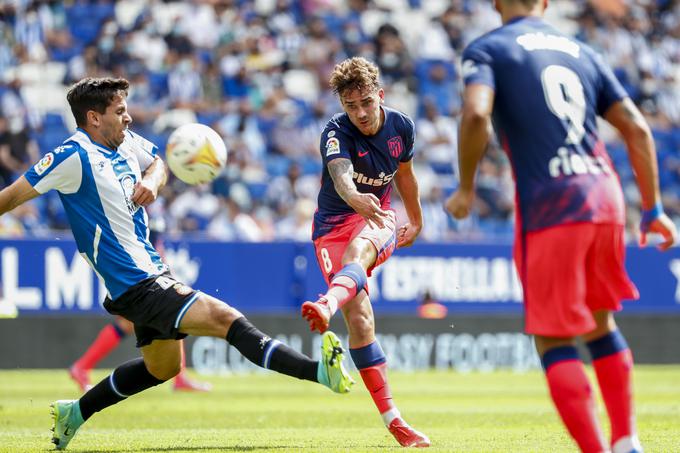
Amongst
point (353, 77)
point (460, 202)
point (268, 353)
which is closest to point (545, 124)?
point (460, 202)

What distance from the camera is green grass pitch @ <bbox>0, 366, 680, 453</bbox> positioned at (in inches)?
315

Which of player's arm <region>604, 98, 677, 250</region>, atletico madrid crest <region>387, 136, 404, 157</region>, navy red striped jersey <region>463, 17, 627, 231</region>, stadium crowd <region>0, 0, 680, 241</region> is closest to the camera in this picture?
navy red striped jersey <region>463, 17, 627, 231</region>

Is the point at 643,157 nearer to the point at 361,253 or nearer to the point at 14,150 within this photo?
the point at 361,253

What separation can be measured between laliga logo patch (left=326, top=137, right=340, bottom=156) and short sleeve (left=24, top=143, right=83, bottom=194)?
179cm

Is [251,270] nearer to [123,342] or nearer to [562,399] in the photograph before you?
[123,342]

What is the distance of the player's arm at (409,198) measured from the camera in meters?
8.58

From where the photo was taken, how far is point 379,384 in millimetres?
8055

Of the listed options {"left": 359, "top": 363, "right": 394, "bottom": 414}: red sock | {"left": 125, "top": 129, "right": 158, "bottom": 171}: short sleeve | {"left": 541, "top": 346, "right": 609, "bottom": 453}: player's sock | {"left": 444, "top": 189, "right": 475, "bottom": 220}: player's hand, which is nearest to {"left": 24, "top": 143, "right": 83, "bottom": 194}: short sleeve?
{"left": 125, "top": 129, "right": 158, "bottom": 171}: short sleeve

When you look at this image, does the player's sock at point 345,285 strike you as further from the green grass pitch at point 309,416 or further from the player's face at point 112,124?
the player's face at point 112,124

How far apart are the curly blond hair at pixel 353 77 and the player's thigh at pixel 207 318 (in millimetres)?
1786

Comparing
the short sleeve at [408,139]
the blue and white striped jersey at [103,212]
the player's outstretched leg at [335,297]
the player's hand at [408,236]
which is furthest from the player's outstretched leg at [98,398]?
the short sleeve at [408,139]

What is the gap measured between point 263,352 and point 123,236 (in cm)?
120

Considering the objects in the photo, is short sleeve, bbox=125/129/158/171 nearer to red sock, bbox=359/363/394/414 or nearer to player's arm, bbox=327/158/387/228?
player's arm, bbox=327/158/387/228

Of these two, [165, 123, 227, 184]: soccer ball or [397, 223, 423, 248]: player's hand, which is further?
[397, 223, 423, 248]: player's hand
